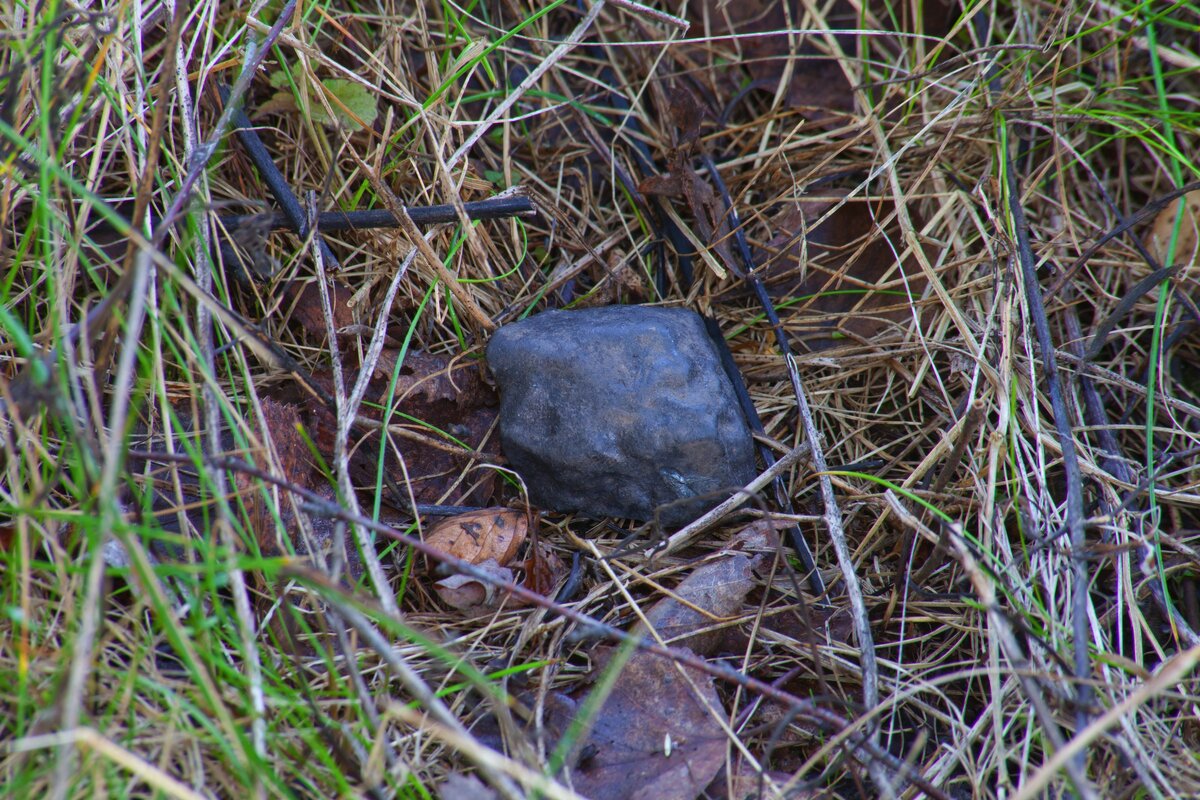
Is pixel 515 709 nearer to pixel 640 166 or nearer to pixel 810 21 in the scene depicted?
pixel 640 166

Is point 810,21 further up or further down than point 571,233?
further up

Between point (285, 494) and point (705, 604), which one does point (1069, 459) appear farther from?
point (285, 494)

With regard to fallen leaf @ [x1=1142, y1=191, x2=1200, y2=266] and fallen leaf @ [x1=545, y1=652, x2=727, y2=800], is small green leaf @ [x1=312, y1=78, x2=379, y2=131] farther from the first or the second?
fallen leaf @ [x1=1142, y1=191, x2=1200, y2=266]

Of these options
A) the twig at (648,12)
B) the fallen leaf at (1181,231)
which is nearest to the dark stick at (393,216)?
the twig at (648,12)

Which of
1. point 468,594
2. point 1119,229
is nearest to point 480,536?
point 468,594

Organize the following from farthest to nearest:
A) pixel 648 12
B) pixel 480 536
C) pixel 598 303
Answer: pixel 598 303, pixel 648 12, pixel 480 536

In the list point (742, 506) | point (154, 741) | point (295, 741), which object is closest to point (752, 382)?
point (742, 506)
